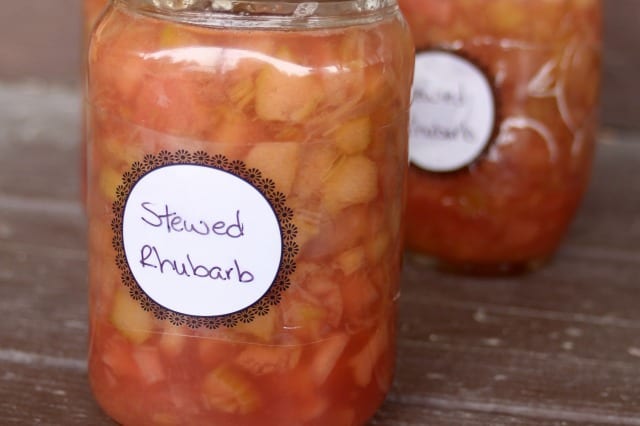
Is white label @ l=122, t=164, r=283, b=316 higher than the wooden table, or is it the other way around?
white label @ l=122, t=164, r=283, b=316

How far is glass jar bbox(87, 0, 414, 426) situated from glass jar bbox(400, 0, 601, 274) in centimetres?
23

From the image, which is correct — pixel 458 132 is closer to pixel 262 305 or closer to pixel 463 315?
pixel 463 315

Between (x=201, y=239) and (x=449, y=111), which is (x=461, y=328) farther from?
(x=201, y=239)

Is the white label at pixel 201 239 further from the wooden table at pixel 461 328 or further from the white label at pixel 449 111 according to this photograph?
the white label at pixel 449 111

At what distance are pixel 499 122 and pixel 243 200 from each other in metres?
0.37

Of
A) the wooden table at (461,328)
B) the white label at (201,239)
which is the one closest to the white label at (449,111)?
the wooden table at (461,328)

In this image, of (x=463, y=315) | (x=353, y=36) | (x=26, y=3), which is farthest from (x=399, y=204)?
(x=26, y=3)

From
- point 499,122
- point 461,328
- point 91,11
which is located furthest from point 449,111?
point 91,11

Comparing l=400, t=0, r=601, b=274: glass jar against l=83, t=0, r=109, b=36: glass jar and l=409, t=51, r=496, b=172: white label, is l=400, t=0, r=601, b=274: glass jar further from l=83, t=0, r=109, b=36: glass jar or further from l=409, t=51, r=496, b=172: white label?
l=83, t=0, r=109, b=36: glass jar

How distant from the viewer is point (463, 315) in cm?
84

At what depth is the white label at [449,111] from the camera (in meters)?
0.84

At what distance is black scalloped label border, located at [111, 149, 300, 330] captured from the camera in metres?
0.55

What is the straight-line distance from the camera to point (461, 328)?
812mm

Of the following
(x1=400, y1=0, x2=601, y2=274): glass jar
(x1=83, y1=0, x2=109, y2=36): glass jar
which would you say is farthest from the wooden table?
(x1=83, y1=0, x2=109, y2=36): glass jar
